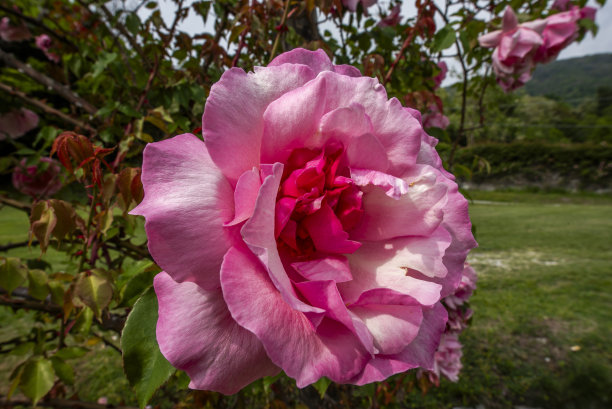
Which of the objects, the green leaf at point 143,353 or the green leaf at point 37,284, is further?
the green leaf at point 37,284

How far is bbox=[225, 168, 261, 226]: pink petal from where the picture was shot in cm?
40

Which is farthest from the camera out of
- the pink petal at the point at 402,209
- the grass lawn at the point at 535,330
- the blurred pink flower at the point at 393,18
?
the grass lawn at the point at 535,330

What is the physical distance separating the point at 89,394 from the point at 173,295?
287cm

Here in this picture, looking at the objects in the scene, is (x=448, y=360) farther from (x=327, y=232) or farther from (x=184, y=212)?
(x=184, y=212)

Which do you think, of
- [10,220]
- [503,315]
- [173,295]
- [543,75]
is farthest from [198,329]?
[543,75]

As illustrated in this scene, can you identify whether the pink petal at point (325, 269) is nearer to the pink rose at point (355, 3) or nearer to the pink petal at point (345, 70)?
the pink petal at point (345, 70)

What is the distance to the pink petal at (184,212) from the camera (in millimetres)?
367

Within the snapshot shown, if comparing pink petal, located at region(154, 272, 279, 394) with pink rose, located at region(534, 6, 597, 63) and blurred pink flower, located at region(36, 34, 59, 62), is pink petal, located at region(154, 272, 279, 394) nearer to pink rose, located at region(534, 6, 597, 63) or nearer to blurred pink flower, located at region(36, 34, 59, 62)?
pink rose, located at region(534, 6, 597, 63)

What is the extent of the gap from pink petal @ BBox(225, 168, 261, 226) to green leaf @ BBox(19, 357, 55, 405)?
0.73 metres

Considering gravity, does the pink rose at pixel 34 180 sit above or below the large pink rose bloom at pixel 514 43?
below

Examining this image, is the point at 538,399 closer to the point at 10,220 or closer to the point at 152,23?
the point at 152,23

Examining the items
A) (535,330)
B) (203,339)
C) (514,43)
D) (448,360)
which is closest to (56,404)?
(203,339)

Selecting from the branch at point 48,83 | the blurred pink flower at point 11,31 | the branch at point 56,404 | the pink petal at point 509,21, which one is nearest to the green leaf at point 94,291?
the branch at point 56,404

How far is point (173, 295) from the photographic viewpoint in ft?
1.29
